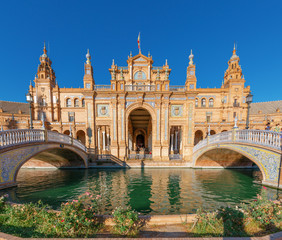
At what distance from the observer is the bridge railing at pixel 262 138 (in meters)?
7.33

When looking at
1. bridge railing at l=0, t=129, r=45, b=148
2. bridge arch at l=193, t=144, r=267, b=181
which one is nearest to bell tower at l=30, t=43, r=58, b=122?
bridge railing at l=0, t=129, r=45, b=148

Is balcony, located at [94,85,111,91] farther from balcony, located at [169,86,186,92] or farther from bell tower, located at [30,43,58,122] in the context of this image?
bell tower, located at [30,43,58,122]

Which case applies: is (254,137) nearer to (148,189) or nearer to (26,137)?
(148,189)

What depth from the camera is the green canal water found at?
6.77m

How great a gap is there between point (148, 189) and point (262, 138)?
28.2 feet

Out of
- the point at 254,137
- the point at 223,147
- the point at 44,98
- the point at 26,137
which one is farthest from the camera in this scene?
the point at 44,98

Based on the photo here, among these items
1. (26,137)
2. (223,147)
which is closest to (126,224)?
(26,137)

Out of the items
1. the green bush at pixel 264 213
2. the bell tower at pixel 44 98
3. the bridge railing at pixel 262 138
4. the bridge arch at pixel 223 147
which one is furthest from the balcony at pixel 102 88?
the bell tower at pixel 44 98

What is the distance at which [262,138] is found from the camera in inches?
314

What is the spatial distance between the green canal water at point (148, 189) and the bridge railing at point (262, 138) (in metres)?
3.00

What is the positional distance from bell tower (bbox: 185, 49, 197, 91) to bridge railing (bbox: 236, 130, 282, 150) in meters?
6.91

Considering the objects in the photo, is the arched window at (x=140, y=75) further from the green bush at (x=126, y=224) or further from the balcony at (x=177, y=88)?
the green bush at (x=126, y=224)

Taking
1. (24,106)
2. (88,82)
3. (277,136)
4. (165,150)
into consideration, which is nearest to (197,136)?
(165,150)

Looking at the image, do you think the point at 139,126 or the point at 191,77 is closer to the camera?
the point at 191,77
